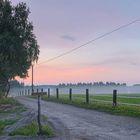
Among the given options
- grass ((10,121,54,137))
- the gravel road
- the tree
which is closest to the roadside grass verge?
the tree

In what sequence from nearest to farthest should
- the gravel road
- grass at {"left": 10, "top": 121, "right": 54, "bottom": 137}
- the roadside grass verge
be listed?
the gravel road → grass at {"left": 10, "top": 121, "right": 54, "bottom": 137} → the roadside grass verge

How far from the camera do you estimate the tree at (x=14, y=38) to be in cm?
4503

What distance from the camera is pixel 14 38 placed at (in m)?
45.6

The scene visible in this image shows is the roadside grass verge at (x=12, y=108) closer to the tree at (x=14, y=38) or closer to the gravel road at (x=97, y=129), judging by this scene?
the tree at (x=14, y=38)

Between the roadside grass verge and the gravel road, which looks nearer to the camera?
the gravel road

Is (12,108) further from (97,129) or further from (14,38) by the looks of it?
(97,129)

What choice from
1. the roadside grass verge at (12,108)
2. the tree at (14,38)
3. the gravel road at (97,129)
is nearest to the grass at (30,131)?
the gravel road at (97,129)

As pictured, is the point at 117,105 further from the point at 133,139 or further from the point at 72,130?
the point at 133,139

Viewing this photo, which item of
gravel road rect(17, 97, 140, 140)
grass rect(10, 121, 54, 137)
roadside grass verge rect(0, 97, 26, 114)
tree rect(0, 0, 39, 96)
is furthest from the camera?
tree rect(0, 0, 39, 96)

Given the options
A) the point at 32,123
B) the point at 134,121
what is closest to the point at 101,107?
the point at 134,121

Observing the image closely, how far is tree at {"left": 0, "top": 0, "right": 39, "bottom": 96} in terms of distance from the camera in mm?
→ 45031

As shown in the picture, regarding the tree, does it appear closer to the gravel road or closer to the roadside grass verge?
the roadside grass verge

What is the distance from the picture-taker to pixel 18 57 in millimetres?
46812

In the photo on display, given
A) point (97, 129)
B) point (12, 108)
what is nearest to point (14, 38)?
point (12, 108)
